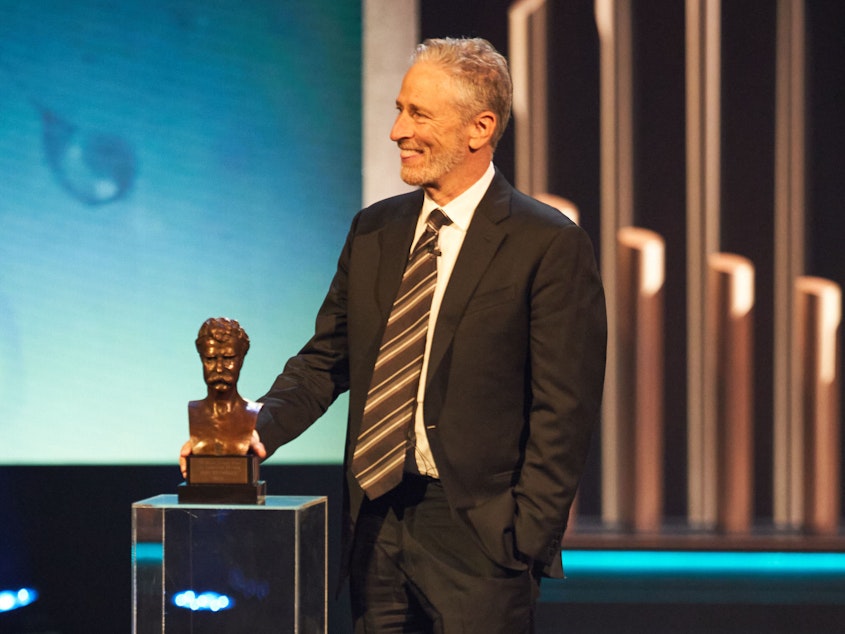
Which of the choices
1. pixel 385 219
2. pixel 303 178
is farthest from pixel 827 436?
pixel 385 219

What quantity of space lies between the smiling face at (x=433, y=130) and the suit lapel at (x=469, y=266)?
0.09 m

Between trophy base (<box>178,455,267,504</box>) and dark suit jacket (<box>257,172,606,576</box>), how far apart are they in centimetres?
12

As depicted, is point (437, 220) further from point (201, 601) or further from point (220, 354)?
point (201, 601)

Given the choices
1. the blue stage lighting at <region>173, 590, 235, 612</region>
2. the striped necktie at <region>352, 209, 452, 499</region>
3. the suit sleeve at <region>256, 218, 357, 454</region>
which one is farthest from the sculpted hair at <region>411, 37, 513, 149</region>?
the blue stage lighting at <region>173, 590, 235, 612</region>

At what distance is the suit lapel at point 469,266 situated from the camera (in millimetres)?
1857

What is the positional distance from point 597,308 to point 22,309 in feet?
8.64

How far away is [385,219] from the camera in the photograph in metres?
2.05

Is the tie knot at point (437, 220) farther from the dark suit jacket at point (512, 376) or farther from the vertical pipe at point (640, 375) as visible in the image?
the vertical pipe at point (640, 375)

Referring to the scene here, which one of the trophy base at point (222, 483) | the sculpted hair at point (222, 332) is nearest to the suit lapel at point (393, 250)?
the sculpted hair at point (222, 332)

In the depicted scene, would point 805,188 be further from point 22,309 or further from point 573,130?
point 22,309

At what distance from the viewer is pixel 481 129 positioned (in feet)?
6.39

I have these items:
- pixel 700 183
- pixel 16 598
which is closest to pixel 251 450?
pixel 16 598

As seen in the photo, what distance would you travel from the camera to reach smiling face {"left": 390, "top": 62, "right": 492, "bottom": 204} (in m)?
1.92

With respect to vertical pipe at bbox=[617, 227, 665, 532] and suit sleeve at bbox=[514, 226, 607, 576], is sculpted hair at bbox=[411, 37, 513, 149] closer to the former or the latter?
suit sleeve at bbox=[514, 226, 607, 576]
